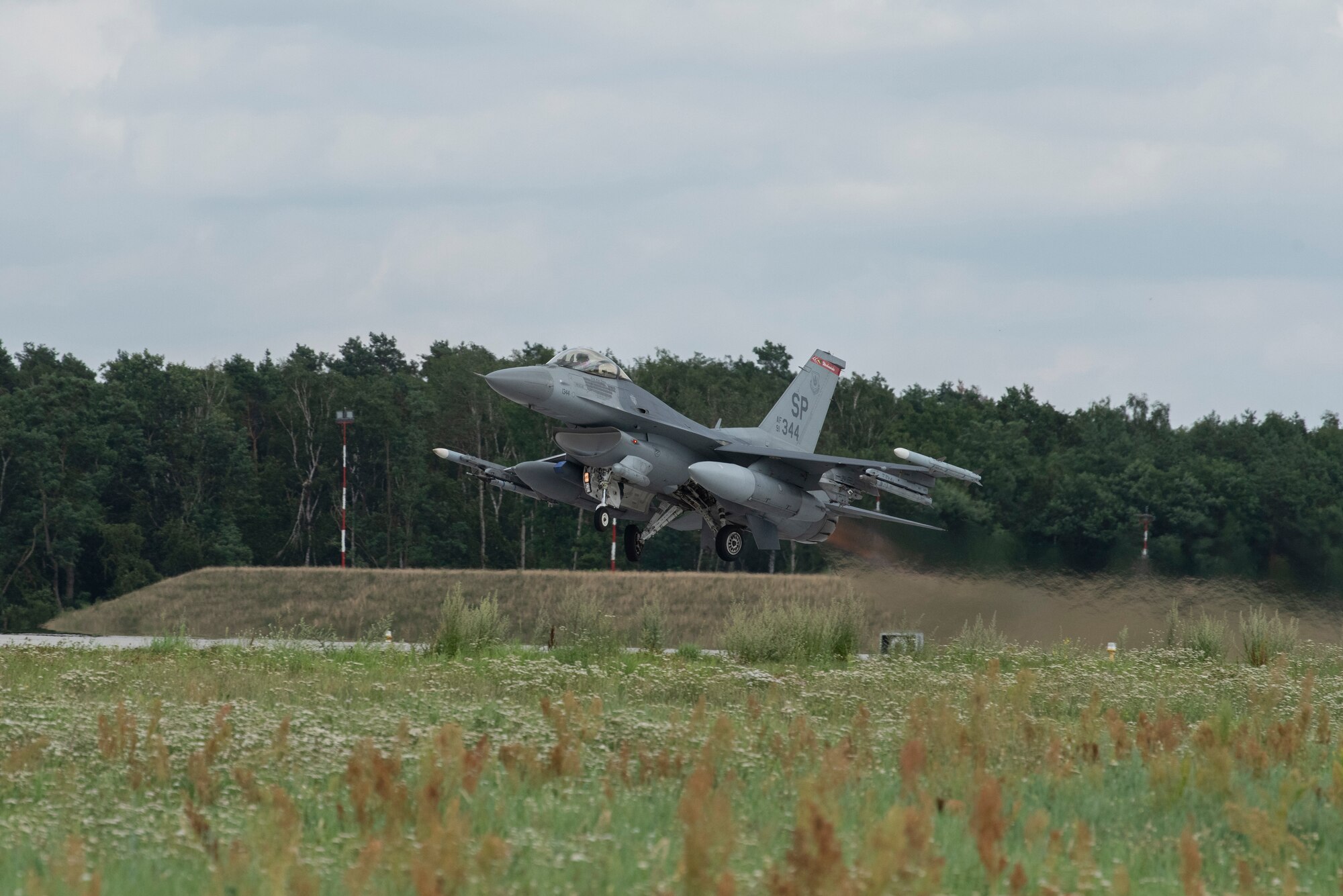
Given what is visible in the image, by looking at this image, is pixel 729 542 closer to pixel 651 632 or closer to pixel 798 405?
pixel 798 405

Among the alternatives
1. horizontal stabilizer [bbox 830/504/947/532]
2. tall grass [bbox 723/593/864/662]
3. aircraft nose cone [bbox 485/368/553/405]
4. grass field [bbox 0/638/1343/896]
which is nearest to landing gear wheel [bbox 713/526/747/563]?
horizontal stabilizer [bbox 830/504/947/532]

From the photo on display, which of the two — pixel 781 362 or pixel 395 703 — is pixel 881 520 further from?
pixel 781 362

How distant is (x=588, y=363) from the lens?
24.1 metres

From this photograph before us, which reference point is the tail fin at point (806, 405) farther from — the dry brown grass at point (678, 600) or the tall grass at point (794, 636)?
the tall grass at point (794, 636)

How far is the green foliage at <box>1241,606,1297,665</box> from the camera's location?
2028cm

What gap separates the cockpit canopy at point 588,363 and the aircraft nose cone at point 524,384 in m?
0.67

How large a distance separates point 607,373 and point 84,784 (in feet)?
55.3

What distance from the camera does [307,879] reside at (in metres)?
4.72

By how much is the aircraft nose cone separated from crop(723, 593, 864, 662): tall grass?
15.7 feet

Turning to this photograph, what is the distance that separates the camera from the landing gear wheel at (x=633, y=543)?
84.1ft

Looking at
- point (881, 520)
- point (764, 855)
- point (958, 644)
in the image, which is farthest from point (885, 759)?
point (881, 520)

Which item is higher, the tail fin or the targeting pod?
the tail fin

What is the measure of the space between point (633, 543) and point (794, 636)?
5986 mm

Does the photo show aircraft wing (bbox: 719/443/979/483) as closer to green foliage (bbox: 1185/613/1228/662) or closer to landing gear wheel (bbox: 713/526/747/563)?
landing gear wheel (bbox: 713/526/747/563)
